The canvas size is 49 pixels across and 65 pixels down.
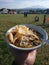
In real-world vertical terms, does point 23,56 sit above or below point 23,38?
below

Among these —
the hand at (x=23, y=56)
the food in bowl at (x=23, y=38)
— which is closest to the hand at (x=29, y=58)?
the hand at (x=23, y=56)

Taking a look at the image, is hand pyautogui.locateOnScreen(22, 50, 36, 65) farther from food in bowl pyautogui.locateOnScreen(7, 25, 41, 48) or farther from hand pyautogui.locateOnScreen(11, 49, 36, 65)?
food in bowl pyautogui.locateOnScreen(7, 25, 41, 48)

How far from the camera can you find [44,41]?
2291 mm

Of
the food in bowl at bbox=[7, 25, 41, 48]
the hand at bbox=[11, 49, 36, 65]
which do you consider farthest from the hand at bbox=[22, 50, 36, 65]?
the food in bowl at bbox=[7, 25, 41, 48]

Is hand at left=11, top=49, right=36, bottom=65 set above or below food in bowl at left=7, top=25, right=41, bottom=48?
below

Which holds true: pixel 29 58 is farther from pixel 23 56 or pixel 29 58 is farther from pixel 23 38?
pixel 23 38

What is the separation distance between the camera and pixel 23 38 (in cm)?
226

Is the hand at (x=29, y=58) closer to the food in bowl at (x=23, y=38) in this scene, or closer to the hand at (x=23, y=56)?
the hand at (x=23, y=56)

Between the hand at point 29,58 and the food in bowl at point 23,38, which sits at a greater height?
the food in bowl at point 23,38

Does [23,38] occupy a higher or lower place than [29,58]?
higher

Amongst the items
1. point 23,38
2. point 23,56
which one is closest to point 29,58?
point 23,56

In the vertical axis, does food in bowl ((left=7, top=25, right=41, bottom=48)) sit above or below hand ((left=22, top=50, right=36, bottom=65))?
above

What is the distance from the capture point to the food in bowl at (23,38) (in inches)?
88.4

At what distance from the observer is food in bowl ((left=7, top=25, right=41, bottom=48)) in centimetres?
224
